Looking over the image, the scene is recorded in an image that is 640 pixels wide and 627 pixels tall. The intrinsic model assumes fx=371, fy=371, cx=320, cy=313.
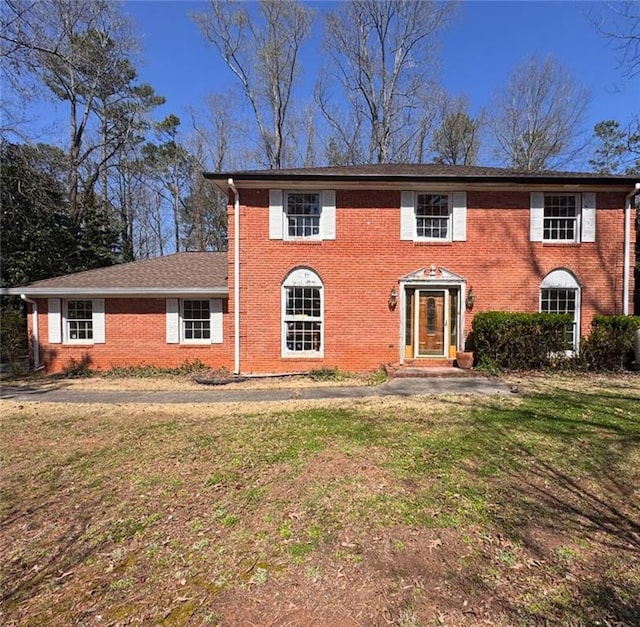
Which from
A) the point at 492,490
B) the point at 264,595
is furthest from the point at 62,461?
the point at 492,490

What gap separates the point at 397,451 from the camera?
4.89 meters

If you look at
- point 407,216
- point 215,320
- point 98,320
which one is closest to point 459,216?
point 407,216

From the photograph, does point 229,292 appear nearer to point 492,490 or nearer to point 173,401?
point 173,401

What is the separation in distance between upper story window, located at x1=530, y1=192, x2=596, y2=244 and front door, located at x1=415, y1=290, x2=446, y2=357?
3266mm

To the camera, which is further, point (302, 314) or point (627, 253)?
point (302, 314)

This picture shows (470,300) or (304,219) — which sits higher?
(304,219)

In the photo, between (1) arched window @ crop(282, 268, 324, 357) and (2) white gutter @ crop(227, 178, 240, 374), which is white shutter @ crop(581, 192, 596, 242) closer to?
(1) arched window @ crop(282, 268, 324, 357)

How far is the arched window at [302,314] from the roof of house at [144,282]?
209cm

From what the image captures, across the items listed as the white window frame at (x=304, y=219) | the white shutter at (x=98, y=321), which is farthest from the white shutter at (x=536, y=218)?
the white shutter at (x=98, y=321)

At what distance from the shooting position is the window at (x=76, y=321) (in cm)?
1161

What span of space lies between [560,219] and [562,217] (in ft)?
0.23

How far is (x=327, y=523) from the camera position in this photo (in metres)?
3.31

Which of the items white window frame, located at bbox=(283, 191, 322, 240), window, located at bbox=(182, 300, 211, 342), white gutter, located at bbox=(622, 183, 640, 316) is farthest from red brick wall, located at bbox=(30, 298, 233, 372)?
white gutter, located at bbox=(622, 183, 640, 316)

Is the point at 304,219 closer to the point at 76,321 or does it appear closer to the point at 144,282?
the point at 144,282
